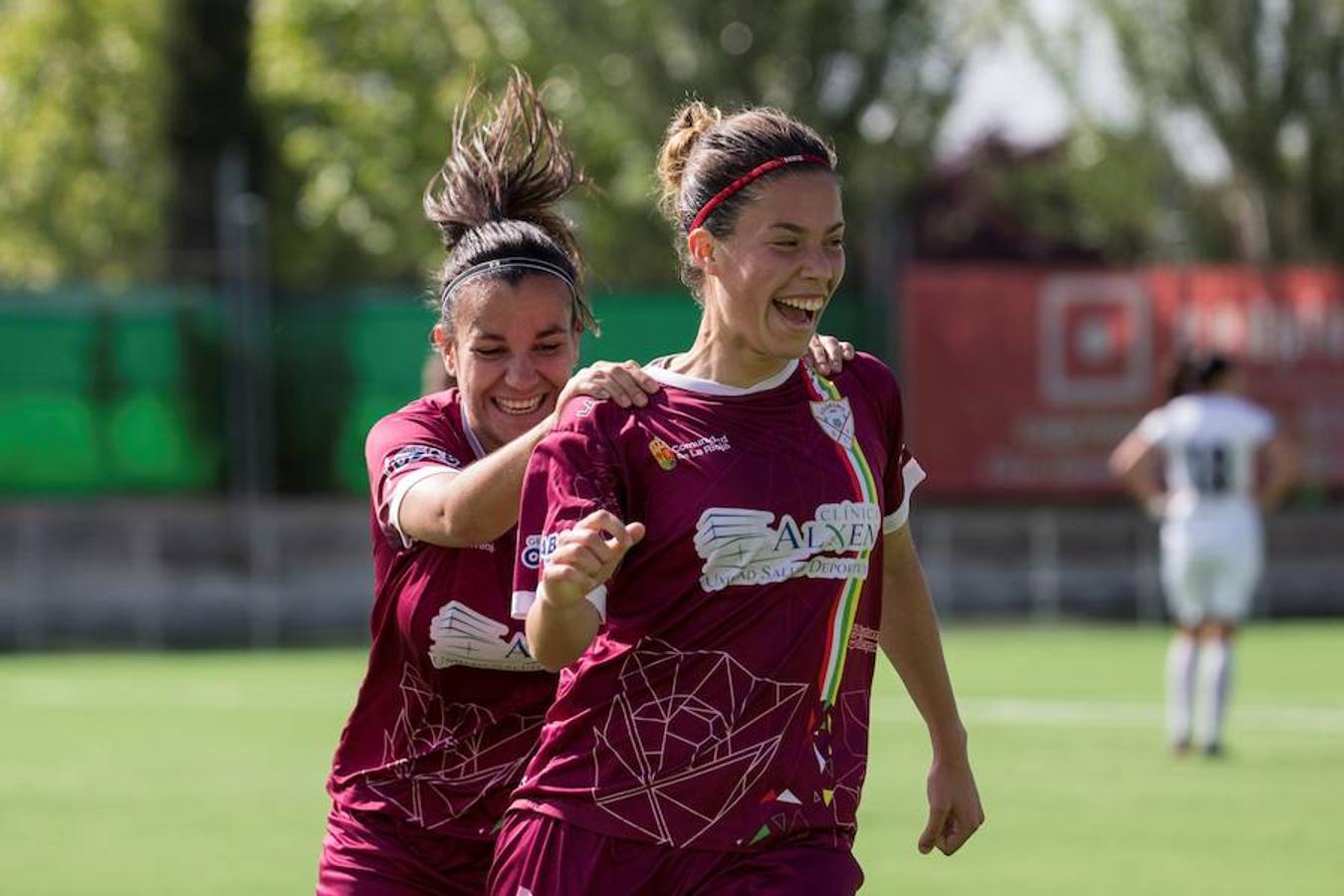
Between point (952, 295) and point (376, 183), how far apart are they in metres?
20.6

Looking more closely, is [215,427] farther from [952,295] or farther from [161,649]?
[952,295]

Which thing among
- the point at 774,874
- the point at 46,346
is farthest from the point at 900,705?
the point at 774,874

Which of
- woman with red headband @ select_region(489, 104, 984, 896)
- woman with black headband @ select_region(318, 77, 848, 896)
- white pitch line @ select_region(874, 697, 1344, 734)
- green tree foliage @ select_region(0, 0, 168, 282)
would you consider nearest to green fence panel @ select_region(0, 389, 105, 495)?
white pitch line @ select_region(874, 697, 1344, 734)

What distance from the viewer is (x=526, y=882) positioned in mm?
4777

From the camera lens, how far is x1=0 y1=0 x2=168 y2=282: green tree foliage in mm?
46500

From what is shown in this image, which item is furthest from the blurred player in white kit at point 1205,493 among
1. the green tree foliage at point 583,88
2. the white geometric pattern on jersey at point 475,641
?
the white geometric pattern on jersey at point 475,641

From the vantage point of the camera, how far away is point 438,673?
5.57 meters

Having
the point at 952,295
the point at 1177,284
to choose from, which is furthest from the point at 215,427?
the point at 1177,284

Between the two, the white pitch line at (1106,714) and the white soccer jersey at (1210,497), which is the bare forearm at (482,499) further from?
the white pitch line at (1106,714)

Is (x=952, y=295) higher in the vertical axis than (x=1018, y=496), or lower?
higher

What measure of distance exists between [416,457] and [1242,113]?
77.0 ft

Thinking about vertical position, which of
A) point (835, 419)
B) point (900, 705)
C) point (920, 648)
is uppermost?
point (835, 419)

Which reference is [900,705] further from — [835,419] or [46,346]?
[835,419]

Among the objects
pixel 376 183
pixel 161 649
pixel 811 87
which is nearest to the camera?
pixel 161 649
